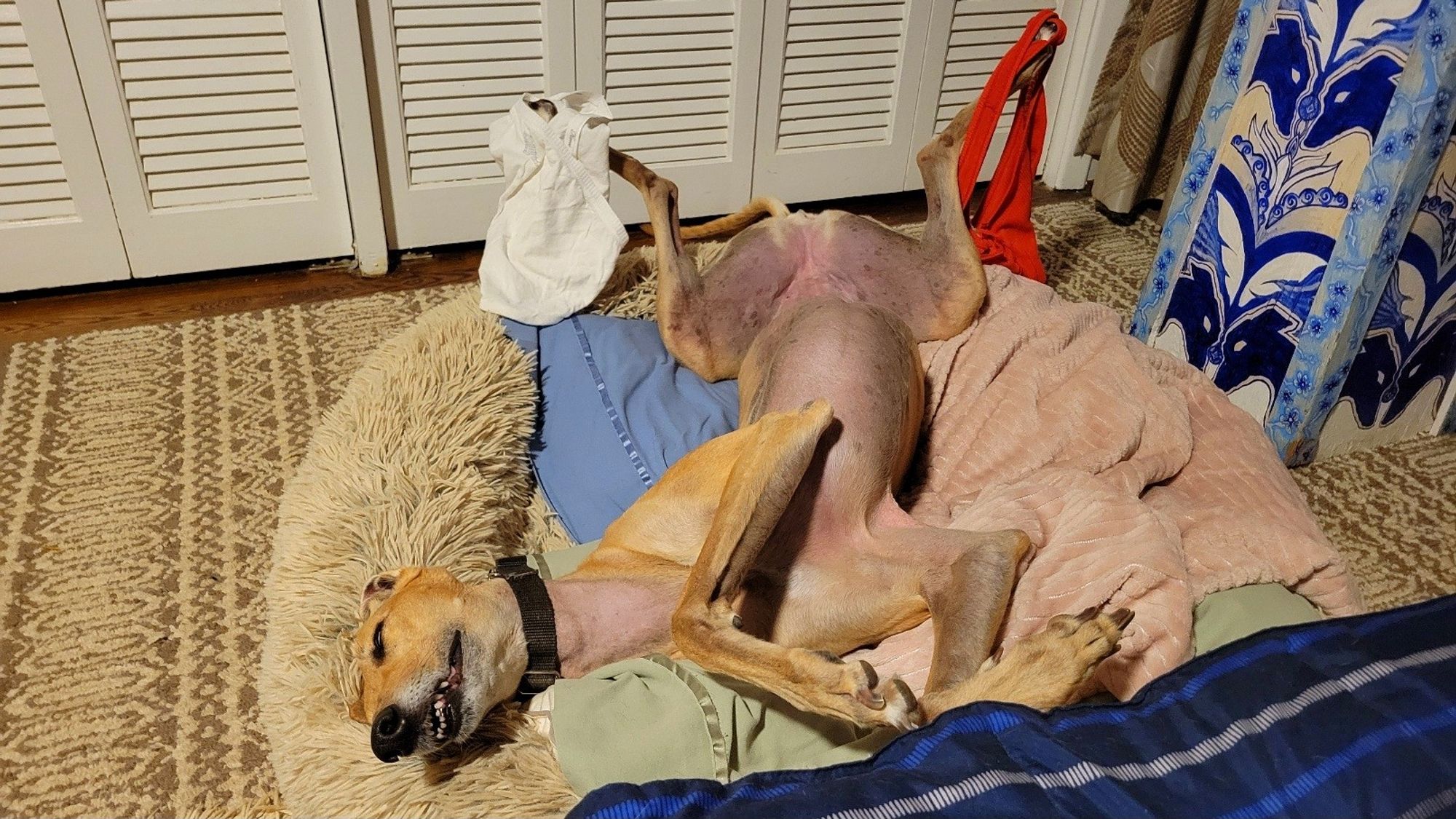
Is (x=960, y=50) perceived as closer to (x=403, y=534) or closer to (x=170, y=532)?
(x=403, y=534)

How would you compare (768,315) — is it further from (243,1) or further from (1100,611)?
(243,1)

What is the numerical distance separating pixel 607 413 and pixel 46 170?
1.63 metres

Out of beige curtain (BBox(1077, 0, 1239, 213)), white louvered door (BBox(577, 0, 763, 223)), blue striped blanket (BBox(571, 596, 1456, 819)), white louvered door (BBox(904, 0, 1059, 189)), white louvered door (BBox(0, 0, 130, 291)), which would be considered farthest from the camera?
white louvered door (BBox(904, 0, 1059, 189))

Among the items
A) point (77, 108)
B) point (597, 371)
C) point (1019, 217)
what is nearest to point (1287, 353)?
point (1019, 217)

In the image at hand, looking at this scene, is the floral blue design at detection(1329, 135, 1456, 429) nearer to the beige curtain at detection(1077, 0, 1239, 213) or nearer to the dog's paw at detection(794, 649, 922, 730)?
the beige curtain at detection(1077, 0, 1239, 213)

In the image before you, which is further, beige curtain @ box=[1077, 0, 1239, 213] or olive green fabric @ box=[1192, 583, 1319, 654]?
beige curtain @ box=[1077, 0, 1239, 213]

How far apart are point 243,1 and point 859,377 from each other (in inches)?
71.7

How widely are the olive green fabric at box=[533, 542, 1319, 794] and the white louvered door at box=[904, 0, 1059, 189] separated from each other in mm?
2123

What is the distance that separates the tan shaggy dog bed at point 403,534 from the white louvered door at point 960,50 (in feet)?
4.99

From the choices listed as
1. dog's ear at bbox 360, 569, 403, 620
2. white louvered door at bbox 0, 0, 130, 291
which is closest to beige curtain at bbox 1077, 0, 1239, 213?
dog's ear at bbox 360, 569, 403, 620

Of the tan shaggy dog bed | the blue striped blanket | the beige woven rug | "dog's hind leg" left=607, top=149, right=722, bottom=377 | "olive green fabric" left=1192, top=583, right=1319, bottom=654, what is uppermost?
the blue striped blanket

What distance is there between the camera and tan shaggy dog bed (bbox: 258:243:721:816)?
121 centimetres

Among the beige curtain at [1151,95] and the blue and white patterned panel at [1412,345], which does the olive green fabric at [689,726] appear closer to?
the blue and white patterned panel at [1412,345]

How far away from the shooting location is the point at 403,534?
149cm
